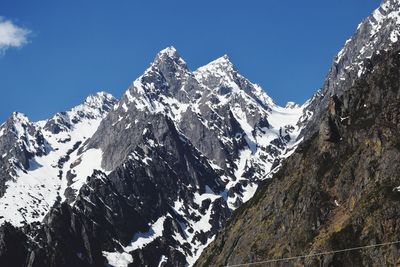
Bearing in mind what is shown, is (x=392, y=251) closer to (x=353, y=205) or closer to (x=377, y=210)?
(x=377, y=210)

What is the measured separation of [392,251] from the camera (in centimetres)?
15800

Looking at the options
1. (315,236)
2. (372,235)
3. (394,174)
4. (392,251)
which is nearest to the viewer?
(392,251)

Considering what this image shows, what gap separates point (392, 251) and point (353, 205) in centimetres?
3443

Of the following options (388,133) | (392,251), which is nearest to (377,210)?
(392,251)

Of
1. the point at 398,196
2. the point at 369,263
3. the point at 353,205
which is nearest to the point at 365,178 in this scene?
the point at 353,205

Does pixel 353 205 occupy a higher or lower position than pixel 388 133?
lower

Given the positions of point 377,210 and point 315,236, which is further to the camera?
point 315,236

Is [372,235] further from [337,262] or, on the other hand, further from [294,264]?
[294,264]

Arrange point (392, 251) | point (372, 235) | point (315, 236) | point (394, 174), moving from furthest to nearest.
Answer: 1. point (315, 236)
2. point (394, 174)
3. point (372, 235)
4. point (392, 251)

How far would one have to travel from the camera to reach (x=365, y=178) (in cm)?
19700

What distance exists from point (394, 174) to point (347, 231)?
2021 centimetres

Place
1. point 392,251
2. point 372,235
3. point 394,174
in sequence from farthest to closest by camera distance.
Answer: point 394,174 → point 372,235 → point 392,251

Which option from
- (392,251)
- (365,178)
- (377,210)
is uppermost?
(365,178)

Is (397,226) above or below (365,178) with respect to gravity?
below
